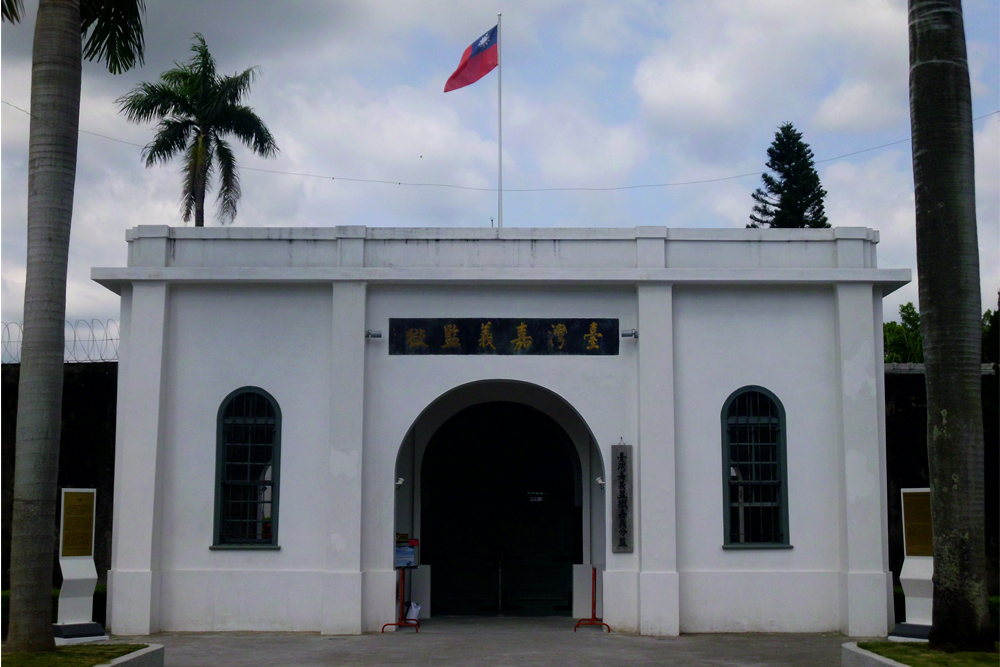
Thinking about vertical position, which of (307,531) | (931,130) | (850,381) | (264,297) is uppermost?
(931,130)

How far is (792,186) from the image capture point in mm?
33750

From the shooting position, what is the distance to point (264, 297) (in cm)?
1422

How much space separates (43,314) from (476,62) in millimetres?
8644

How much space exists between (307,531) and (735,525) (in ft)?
19.2

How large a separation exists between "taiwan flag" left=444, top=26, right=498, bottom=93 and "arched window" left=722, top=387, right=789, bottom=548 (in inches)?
256

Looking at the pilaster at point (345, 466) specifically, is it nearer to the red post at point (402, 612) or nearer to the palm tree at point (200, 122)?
the red post at point (402, 612)

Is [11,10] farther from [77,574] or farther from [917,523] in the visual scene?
[917,523]

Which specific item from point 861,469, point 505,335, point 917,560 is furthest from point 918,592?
point 505,335

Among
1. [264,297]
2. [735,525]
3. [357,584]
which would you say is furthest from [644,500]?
[264,297]

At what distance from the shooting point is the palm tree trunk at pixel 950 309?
32.0 feet

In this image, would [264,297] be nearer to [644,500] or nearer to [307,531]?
[307,531]

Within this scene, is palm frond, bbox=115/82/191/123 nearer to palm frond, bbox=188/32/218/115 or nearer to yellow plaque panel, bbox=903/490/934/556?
palm frond, bbox=188/32/218/115

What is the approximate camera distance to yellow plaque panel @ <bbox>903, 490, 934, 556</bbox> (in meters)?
12.6

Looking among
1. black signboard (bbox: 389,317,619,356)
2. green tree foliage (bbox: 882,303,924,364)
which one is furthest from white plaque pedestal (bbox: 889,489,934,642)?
green tree foliage (bbox: 882,303,924,364)
